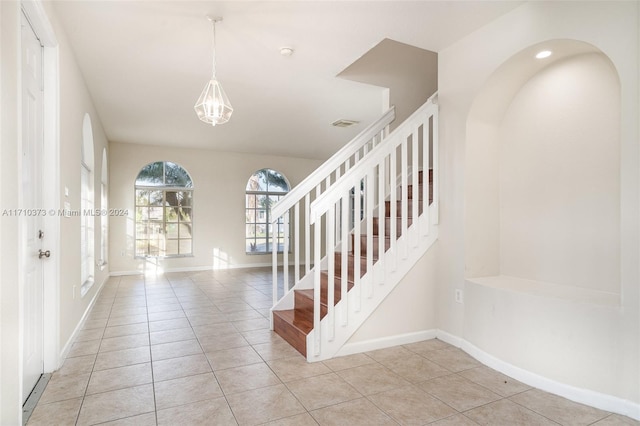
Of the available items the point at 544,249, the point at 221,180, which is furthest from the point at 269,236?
the point at 544,249

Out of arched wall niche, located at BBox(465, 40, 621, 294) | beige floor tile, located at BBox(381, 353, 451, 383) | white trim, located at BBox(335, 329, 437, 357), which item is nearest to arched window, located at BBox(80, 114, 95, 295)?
white trim, located at BBox(335, 329, 437, 357)

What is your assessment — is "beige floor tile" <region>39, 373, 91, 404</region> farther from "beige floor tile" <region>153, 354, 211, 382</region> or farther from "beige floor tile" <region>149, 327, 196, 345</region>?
"beige floor tile" <region>149, 327, 196, 345</region>

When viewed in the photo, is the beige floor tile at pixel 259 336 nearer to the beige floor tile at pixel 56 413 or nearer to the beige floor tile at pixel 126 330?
the beige floor tile at pixel 126 330

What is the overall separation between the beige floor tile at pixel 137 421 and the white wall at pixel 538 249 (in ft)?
7.58

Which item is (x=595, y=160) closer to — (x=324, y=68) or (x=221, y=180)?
(x=324, y=68)

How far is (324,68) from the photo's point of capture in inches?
145

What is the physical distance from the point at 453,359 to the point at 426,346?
0.93 feet

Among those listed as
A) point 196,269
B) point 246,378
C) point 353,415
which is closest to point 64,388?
point 246,378

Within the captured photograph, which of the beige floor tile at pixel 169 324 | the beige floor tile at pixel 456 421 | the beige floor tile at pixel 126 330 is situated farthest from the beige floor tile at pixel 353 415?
the beige floor tile at pixel 126 330

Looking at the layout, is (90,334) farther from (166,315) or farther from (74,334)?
(166,315)

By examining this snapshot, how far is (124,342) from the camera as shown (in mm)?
3201

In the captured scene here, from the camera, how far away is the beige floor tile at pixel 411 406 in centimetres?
197

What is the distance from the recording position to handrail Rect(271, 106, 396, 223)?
356 cm

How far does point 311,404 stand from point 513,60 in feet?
9.03
